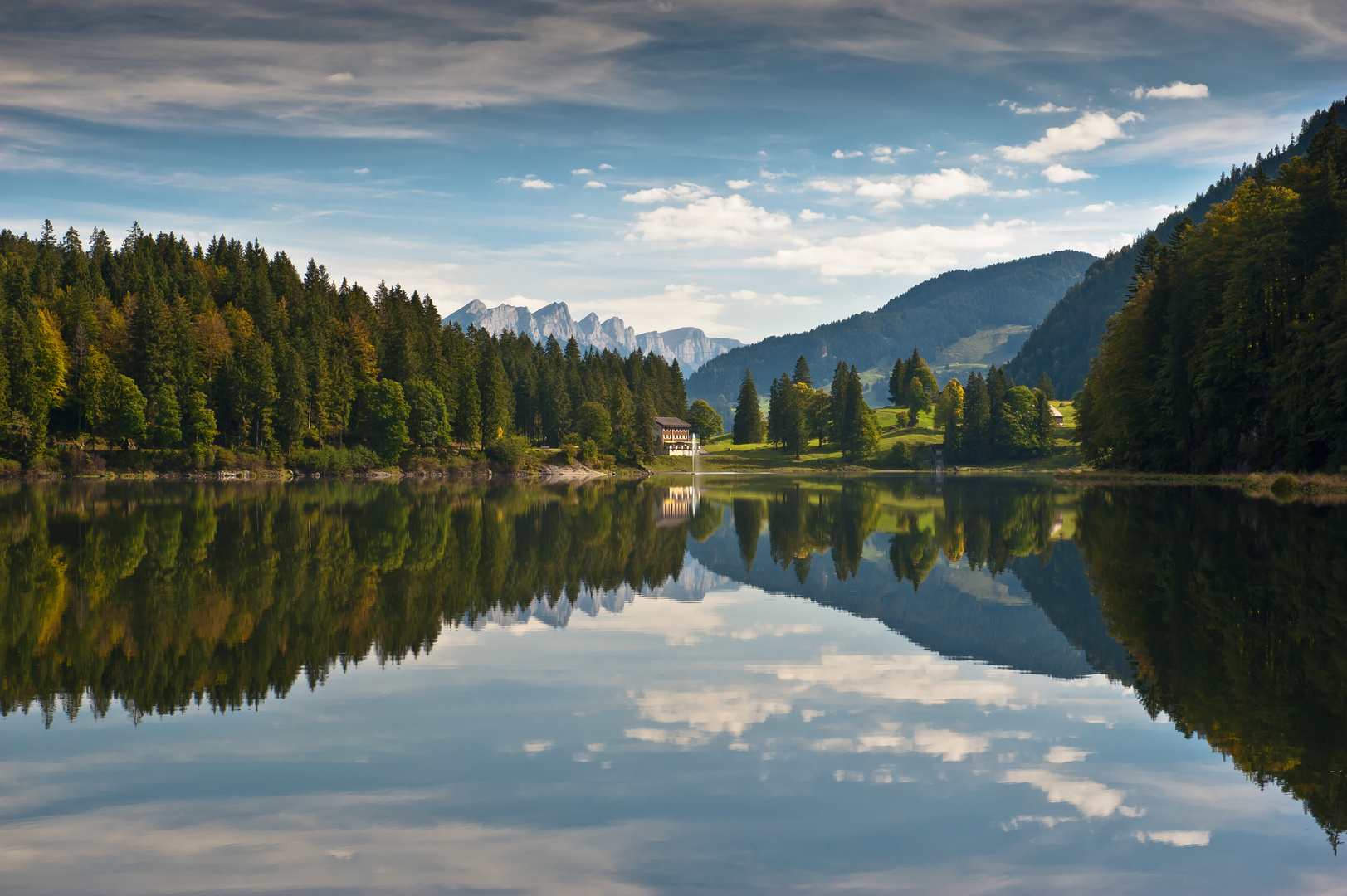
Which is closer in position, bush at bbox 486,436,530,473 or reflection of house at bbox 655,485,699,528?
reflection of house at bbox 655,485,699,528

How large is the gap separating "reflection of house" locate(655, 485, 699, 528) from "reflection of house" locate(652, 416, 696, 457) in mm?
71313

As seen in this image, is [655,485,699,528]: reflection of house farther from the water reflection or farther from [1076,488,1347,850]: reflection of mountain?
[1076,488,1347,850]: reflection of mountain

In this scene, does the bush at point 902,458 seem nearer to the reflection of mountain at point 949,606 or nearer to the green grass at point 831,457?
the green grass at point 831,457

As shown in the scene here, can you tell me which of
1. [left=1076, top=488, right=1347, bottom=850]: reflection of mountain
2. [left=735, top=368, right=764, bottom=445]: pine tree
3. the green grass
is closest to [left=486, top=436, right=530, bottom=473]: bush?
the green grass

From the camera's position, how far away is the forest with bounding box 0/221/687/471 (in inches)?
3511

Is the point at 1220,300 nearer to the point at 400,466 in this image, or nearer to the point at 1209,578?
the point at 1209,578

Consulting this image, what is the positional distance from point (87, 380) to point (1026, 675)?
96.8 m

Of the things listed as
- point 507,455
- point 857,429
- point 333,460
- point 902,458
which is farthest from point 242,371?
point 902,458

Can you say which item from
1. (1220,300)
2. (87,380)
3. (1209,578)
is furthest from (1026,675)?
(87,380)

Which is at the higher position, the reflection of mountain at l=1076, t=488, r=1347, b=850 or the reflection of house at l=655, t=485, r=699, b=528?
the reflection of mountain at l=1076, t=488, r=1347, b=850

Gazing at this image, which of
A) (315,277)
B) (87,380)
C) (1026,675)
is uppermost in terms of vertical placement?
(315,277)

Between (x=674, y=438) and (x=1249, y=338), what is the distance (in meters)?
115

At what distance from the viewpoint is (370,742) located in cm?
1034

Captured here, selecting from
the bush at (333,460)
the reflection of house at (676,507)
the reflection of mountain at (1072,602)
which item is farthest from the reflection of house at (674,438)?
the reflection of mountain at (1072,602)
